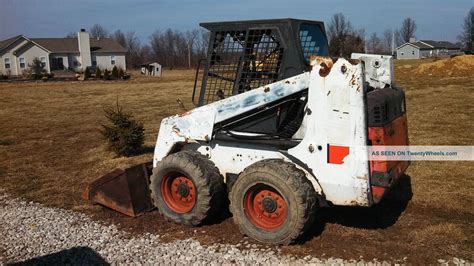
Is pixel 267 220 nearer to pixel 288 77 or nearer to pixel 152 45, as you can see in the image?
pixel 288 77

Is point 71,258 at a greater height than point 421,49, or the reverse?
point 421,49

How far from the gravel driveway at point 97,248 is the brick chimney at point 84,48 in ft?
213

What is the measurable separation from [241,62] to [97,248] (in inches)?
104

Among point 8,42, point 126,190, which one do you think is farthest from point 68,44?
point 126,190

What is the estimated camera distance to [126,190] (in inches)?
240

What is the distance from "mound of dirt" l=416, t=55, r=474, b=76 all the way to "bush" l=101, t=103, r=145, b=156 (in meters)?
25.8

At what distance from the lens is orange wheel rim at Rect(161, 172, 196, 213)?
5.65 m

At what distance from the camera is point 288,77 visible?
5094mm

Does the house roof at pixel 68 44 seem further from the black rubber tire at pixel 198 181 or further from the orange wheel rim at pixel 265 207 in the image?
the orange wheel rim at pixel 265 207

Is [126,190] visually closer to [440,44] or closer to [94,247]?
[94,247]

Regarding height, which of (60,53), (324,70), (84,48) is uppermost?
(84,48)

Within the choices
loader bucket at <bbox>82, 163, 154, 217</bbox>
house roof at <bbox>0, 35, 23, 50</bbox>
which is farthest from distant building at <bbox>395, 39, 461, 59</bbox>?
loader bucket at <bbox>82, 163, 154, 217</bbox>

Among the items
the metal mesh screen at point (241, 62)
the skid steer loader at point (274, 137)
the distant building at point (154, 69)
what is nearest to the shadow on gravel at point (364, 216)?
the skid steer loader at point (274, 137)

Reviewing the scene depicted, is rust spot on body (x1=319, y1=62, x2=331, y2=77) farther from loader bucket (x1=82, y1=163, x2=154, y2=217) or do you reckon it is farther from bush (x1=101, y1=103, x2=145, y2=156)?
bush (x1=101, y1=103, x2=145, y2=156)
